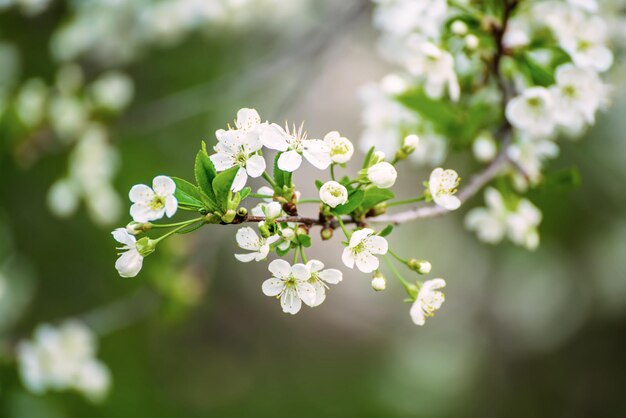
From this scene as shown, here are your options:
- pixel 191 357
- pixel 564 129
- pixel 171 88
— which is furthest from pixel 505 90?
pixel 191 357

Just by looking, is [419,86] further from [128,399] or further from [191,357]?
[191,357]

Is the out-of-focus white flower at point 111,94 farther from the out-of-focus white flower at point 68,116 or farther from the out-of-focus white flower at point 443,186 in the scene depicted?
the out-of-focus white flower at point 443,186

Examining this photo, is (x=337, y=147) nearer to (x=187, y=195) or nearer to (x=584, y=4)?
(x=187, y=195)

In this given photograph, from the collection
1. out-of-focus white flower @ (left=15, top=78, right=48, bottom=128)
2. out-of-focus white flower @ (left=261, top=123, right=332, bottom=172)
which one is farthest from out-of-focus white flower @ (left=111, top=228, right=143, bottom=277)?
out-of-focus white flower @ (left=15, top=78, right=48, bottom=128)

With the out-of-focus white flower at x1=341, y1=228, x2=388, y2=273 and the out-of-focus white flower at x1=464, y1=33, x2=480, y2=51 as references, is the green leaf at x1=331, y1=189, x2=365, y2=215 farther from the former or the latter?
the out-of-focus white flower at x1=464, y1=33, x2=480, y2=51

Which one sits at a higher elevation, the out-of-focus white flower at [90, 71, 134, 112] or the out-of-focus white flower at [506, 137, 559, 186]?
Result: the out-of-focus white flower at [506, 137, 559, 186]

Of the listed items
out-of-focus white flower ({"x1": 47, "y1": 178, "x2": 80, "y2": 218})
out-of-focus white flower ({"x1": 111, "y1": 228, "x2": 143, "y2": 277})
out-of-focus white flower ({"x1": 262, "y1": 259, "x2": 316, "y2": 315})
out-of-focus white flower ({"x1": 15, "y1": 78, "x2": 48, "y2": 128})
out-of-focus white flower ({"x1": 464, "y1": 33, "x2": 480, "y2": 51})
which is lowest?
out-of-focus white flower ({"x1": 47, "y1": 178, "x2": 80, "y2": 218})

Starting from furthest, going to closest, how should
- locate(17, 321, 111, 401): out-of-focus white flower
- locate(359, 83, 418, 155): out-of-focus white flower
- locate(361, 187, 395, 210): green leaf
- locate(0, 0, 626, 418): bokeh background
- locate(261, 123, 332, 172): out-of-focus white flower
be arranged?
locate(0, 0, 626, 418): bokeh background
locate(17, 321, 111, 401): out-of-focus white flower
locate(359, 83, 418, 155): out-of-focus white flower
locate(361, 187, 395, 210): green leaf
locate(261, 123, 332, 172): out-of-focus white flower
